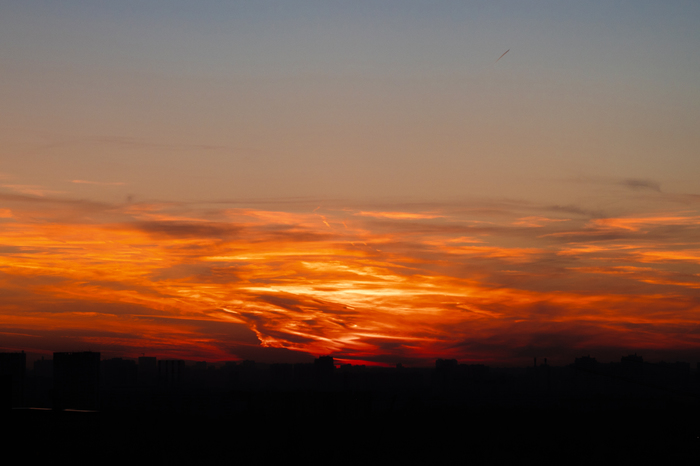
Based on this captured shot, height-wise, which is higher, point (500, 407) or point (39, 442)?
point (39, 442)

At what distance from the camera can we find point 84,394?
19050cm

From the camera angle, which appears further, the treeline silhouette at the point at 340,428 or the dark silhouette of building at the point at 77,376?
the dark silhouette of building at the point at 77,376

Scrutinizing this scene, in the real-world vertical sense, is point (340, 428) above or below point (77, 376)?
below

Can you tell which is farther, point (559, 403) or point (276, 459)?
point (559, 403)

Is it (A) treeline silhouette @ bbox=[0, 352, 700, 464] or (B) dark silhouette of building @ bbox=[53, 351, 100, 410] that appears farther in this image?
(B) dark silhouette of building @ bbox=[53, 351, 100, 410]

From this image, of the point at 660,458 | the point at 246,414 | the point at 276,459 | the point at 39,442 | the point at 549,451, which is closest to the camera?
the point at 39,442

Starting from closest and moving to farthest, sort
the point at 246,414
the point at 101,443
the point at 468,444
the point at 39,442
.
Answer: the point at 39,442
the point at 101,443
the point at 468,444
the point at 246,414

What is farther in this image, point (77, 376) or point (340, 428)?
point (77, 376)

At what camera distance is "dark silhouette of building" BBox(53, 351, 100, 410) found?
190125 mm

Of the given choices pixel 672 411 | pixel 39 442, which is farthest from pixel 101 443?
pixel 672 411

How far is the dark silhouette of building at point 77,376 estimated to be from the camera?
190125 mm

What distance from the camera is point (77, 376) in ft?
636

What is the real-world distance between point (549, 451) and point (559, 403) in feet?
270

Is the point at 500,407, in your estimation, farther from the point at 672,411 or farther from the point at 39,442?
the point at 39,442
